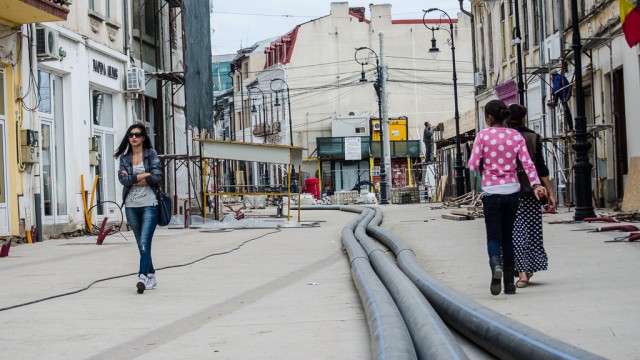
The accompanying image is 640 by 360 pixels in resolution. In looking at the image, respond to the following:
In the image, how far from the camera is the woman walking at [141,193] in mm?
10539

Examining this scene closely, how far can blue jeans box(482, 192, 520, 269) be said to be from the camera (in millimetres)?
9016

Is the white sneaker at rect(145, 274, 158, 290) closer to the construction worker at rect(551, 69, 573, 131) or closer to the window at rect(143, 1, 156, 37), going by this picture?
the construction worker at rect(551, 69, 573, 131)

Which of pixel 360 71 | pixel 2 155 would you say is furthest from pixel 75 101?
pixel 360 71

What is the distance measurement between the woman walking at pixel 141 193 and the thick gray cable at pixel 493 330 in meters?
3.00

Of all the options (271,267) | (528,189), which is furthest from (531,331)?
(271,267)

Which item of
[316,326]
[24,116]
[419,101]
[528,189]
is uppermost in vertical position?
[419,101]

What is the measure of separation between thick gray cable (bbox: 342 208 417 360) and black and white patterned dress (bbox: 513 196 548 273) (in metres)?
1.33

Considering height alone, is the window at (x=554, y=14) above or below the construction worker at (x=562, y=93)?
above

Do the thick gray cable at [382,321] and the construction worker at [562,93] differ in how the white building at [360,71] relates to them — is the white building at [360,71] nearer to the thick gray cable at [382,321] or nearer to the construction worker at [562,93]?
the construction worker at [562,93]

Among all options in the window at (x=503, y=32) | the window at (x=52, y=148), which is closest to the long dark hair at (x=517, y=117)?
the window at (x=52, y=148)

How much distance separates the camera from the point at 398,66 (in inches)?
3140

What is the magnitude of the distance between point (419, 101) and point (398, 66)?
3114 mm

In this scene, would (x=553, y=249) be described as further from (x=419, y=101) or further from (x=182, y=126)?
(x=419, y=101)

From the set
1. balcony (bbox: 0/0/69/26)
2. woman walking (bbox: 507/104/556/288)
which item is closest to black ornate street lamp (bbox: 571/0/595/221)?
balcony (bbox: 0/0/69/26)
